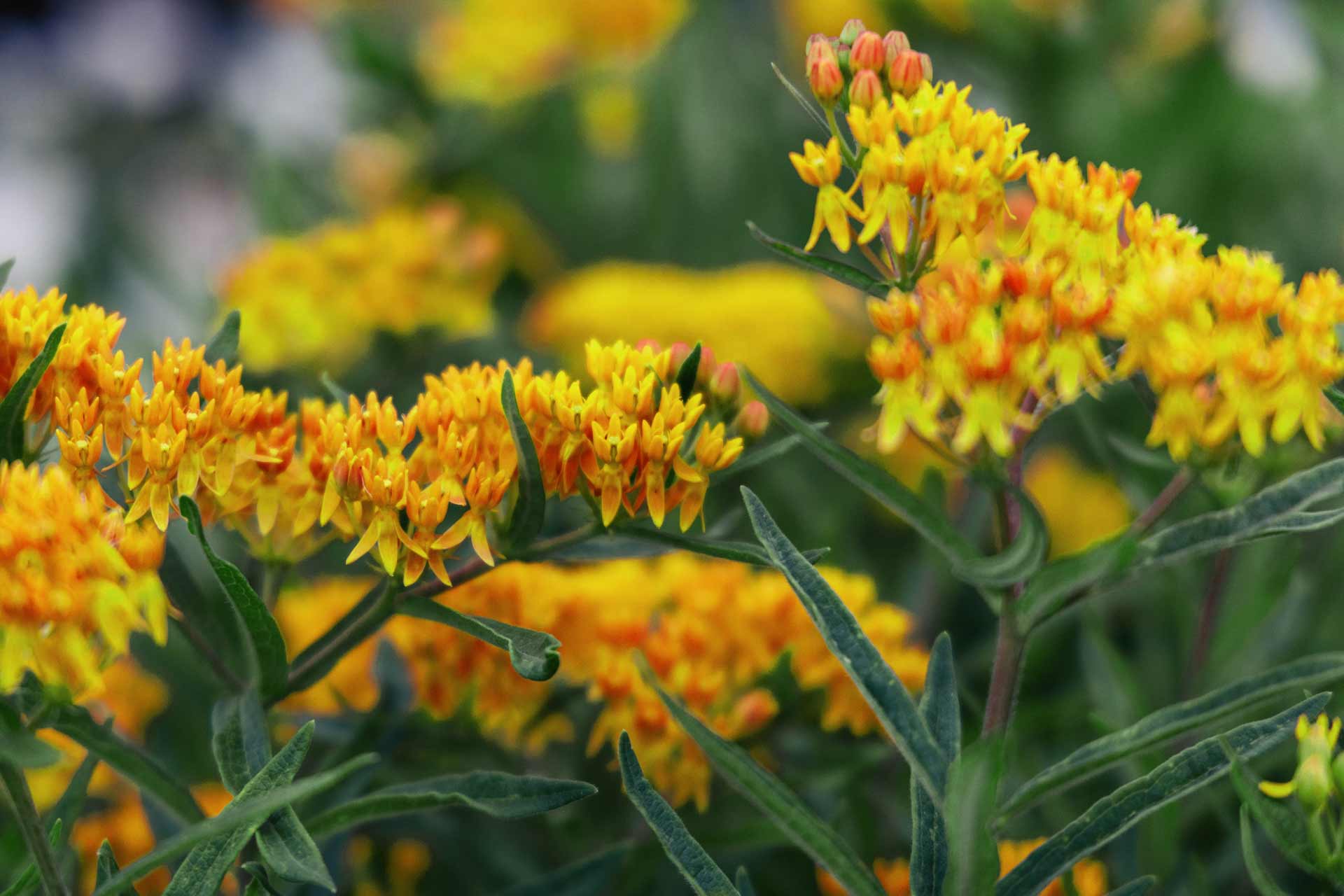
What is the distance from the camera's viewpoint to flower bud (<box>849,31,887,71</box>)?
77 cm

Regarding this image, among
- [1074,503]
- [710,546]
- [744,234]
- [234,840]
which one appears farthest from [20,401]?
[744,234]

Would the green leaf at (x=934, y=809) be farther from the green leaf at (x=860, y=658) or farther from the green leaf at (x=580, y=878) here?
the green leaf at (x=580, y=878)

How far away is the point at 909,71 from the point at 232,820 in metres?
0.51

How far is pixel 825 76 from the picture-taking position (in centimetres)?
77

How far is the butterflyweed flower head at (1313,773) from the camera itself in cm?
67

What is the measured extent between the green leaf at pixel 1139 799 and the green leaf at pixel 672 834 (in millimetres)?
139

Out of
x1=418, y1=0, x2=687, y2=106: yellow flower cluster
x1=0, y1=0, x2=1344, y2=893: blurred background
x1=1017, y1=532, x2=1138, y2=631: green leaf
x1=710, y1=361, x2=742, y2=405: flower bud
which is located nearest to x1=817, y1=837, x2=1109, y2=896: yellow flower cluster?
x1=0, y1=0, x2=1344, y2=893: blurred background

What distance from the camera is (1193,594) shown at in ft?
3.92

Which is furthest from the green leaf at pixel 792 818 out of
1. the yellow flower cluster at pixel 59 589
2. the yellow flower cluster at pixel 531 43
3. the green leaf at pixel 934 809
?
the yellow flower cluster at pixel 531 43

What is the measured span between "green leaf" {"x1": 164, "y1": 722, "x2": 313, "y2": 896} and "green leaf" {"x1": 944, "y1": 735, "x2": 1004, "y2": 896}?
0.29 m

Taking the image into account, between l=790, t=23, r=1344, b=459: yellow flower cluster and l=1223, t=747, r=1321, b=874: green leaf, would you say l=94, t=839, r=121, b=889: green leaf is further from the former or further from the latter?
l=1223, t=747, r=1321, b=874: green leaf

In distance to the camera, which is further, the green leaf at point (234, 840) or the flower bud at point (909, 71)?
the flower bud at point (909, 71)

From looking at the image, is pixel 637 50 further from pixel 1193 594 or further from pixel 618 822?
pixel 618 822

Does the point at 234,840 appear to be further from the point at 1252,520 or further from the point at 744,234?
the point at 744,234
